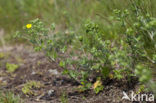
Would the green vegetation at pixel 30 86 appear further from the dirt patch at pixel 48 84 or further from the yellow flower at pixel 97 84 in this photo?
the yellow flower at pixel 97 84

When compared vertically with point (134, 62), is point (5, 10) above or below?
above

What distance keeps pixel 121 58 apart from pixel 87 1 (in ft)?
10.6

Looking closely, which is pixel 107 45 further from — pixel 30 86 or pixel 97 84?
pixel 30 86

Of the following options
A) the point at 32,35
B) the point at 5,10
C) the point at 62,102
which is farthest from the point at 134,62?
the point at 5,10

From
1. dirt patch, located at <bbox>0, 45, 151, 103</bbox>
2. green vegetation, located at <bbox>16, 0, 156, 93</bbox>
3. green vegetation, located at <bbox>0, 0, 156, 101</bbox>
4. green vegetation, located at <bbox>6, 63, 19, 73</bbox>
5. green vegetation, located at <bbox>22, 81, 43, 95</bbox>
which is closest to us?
green vegetation, located at <bbox>0, 0, 156, 101</bbox>

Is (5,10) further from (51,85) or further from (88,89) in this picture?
(88,89)

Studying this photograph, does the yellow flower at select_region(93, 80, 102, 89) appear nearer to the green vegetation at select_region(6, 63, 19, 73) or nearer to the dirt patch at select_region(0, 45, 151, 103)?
the dirt patch at select_region(0, 45, 151, 103)

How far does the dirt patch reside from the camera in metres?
2.18

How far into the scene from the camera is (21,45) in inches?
175

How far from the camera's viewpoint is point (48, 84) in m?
2.75

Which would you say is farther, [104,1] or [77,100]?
[104,1]

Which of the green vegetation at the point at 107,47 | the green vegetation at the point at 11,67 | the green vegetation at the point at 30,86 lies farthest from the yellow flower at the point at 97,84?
the green vegetation at the point at 11,67

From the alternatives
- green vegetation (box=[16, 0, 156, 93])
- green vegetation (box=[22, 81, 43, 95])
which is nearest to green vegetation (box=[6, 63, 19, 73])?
green vegetation (box=[22, 81, 43, 95])

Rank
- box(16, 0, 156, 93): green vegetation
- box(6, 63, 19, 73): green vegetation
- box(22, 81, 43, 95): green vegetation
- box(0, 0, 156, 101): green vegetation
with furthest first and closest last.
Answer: box(6, 63, 19, 73): green vegetation < box(22, 81, 43, 95): green vegetation < box(16, 0, 156, 93): green vegetation < box(0, 0, 156, 101): green vegetation
